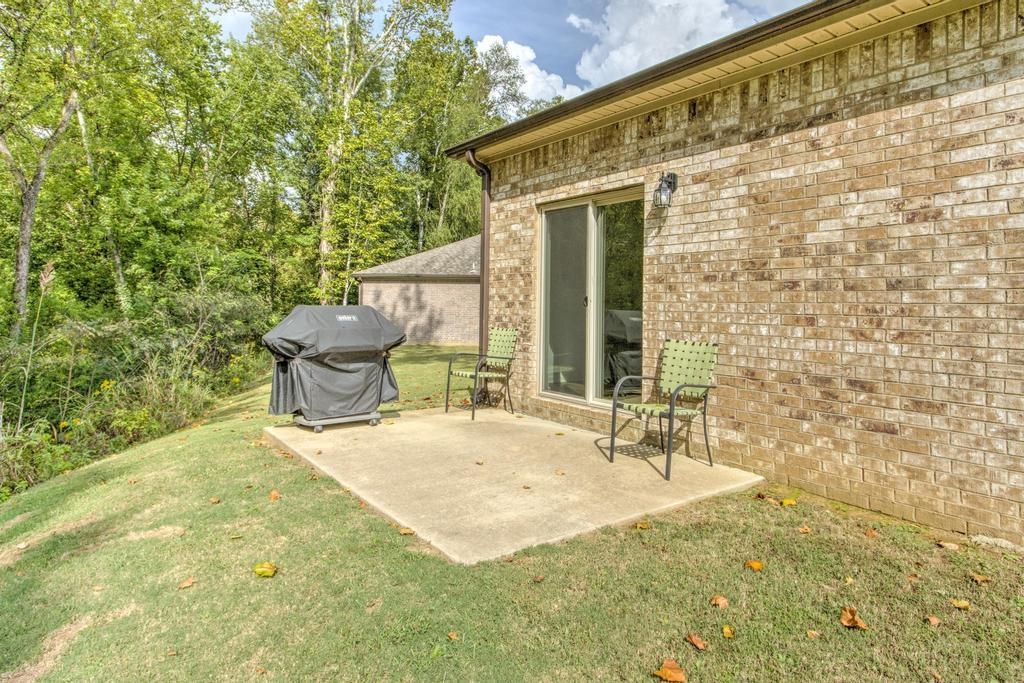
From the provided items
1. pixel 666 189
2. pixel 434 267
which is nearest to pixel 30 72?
pixel 666 189

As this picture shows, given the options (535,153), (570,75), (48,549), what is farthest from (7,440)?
(570,75)

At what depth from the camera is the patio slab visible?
326cm

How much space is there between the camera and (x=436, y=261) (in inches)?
830

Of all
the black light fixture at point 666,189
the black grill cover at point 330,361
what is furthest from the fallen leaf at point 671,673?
the black grill cover at point 330,361

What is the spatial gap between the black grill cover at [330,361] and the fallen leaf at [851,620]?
15.5 ft

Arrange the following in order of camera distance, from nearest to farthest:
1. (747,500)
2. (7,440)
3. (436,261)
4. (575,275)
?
(747,500)
(7,440)
(575,275)
(436,261)

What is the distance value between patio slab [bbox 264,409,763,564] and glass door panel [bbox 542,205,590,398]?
0.63 m

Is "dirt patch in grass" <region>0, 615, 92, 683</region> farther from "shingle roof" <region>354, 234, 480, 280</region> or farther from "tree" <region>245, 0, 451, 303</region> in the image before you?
"tree" <region>245, 0, 451, 303</region>

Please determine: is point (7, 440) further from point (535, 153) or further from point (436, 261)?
point (436, 261)

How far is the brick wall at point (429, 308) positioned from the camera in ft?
67.8

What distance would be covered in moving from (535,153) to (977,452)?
5073 mm

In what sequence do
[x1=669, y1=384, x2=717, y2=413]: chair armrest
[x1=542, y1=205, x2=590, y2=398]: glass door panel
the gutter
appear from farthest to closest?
[x1=542, y1=205, x2=590, y2=398]: glass door panel, [x1=669, y1=384, x2=717, y2=413]: chair armrest, the gutter

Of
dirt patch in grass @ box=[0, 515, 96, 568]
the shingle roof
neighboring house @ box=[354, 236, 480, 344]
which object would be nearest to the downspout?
dirt patch in grass @ box=[0, 515, 96, 568]

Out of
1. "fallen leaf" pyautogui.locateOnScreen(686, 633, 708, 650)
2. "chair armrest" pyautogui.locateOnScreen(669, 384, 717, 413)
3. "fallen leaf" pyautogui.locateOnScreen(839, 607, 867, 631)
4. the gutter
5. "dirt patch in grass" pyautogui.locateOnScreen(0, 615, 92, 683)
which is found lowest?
"dirt patch in grass" pyautogui.locateOnScreen(0, 615, 92, 683)
